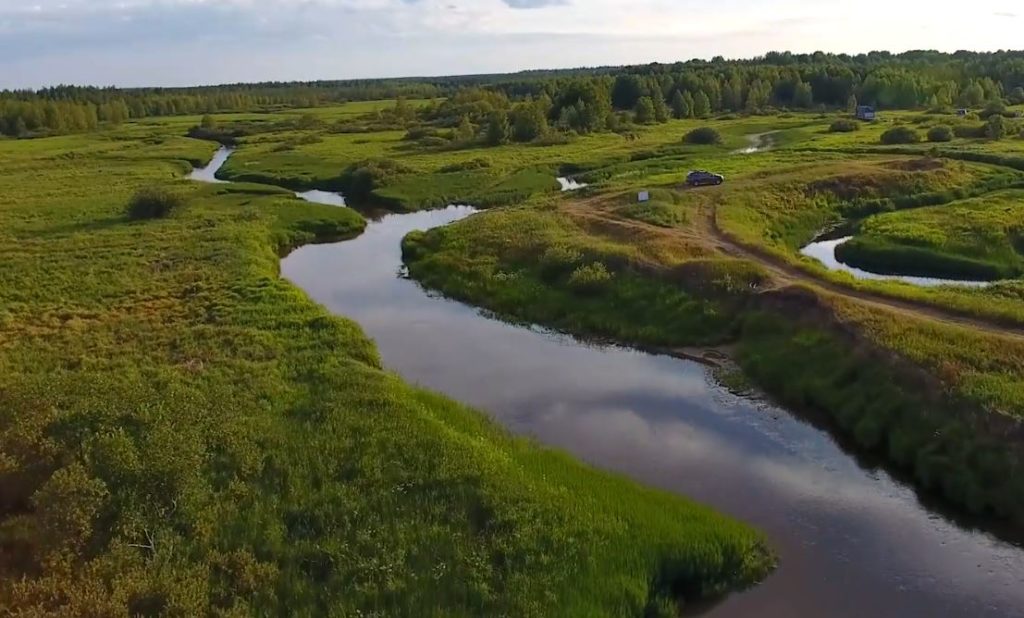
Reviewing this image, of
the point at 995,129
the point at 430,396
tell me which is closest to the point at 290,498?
the point at 430,396

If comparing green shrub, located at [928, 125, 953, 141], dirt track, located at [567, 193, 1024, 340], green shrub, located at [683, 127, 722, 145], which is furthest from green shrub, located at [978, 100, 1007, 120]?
dirt track, located at [567, 193, 1024, 340]

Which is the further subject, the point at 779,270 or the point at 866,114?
the point at 866,114

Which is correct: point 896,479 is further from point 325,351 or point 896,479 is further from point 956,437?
point 325,351

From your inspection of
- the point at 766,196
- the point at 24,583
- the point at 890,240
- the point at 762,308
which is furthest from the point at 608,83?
the point at 24,583

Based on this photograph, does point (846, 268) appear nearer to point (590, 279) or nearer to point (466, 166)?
point (590, 279)

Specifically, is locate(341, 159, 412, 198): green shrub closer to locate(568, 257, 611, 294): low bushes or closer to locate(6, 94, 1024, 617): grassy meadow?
locate(6, 94, 1024, 617): grassy meadow

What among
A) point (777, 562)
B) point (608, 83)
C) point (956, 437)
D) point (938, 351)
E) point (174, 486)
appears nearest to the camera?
point (777, 562)

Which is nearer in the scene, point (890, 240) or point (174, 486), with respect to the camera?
→ point (174, 486)
